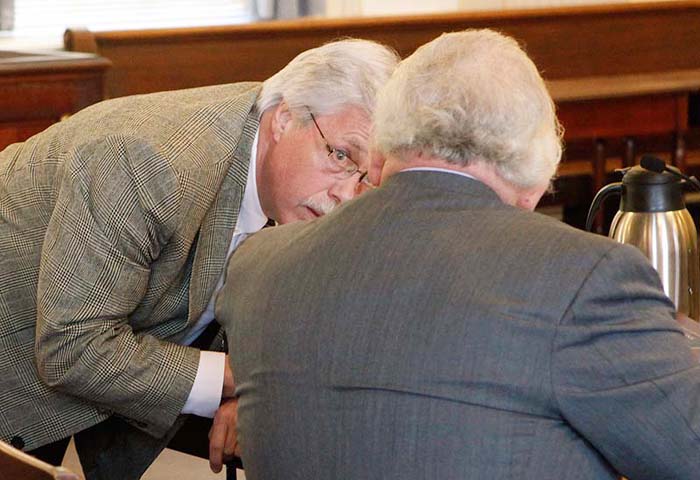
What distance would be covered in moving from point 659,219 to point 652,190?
0.06m

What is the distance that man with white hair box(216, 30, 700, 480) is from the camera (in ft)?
4.38

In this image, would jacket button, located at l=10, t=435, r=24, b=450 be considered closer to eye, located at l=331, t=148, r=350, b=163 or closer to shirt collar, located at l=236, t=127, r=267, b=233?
shirt collar, located at l=236, t=127, r=267, b=233

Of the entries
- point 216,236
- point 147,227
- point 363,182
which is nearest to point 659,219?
point 363,182

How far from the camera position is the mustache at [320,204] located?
7.59 ft

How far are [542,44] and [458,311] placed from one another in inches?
224

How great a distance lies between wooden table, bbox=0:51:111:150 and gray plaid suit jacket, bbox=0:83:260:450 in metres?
1.91

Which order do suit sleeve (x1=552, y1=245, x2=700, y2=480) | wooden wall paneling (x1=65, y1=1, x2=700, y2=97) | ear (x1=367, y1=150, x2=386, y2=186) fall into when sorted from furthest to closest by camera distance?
wooden wall paneling (x1=65, y1=1, x2=700, y2=97), ear (x1=367, y1=150, x2=386, y2=186), suit sleeve (x1=552, y1=245, x2=700, y2=480)

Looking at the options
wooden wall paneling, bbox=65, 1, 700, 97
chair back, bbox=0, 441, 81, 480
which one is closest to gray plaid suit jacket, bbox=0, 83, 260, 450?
chair back, bbox=0, 441, 81, 480

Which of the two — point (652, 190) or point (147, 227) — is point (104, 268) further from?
point (652, 190)

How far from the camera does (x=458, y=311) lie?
1379mm

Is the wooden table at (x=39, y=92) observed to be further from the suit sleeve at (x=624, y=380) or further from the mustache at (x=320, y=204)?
the suit sleeve at (x=624, y=380)

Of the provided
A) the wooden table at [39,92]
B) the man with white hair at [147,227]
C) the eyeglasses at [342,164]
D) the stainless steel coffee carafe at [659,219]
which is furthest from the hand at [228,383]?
the wooden table at [39,92]

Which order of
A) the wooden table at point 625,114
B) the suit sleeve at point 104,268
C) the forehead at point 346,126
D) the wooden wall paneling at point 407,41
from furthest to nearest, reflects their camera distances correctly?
the wooden wall paneling at point 407,41 < the wooden table at point 625,114 < the forehead at point 346,126 < the suit sleeve at point 104,268

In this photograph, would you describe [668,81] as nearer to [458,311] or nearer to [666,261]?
[666,261]
